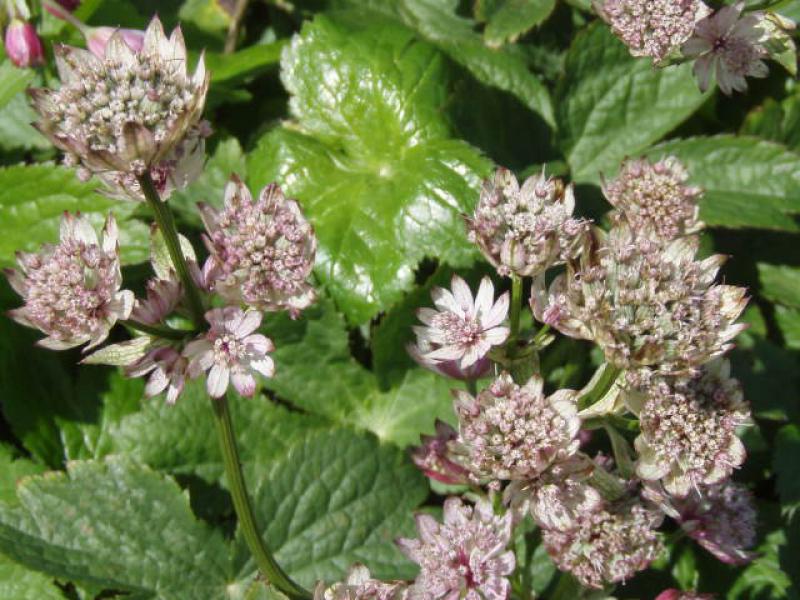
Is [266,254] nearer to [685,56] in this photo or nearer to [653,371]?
[653,371]

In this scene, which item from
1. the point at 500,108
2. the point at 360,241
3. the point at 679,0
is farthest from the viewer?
the point at 500,108

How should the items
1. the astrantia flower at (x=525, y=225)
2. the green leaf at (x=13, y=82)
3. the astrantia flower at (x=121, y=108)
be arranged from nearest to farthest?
the astrantia flower at (x=121, y=108), the astrantia flower at (x=525, y=225), the green leaf at (x=13, y=82)

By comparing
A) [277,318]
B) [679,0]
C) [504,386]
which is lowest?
[277,318]

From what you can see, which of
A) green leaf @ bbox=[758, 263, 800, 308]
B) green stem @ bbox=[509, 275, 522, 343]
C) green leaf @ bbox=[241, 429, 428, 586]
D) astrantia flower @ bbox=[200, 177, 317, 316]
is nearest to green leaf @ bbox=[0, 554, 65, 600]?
green leaf @ bbox=[241, 429, 428, 586]

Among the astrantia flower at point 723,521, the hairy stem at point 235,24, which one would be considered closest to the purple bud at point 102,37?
the hairy stem at point 235,24

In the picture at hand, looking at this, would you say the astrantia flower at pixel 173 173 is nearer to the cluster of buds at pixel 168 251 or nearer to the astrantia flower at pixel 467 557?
the cluster of buds at pixel 168 251

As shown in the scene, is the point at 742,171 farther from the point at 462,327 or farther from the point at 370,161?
the point at 462,327

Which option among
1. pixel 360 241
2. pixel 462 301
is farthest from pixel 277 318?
pixel 462 301

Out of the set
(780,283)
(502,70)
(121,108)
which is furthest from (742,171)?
(121,108)
